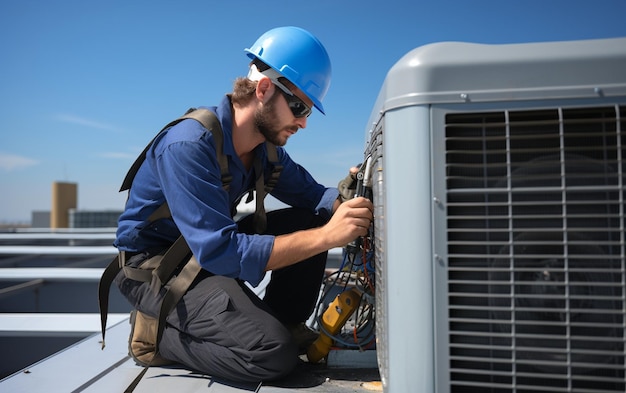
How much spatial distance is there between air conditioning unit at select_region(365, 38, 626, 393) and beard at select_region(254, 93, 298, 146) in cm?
72

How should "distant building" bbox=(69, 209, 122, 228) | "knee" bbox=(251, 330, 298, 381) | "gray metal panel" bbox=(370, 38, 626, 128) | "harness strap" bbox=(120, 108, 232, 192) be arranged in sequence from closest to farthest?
"gray metal panel" bbox=(370, 38, 626, 128) → "knee" bbox=(251, 330, 298, 381) → "harness strap" bbox=(120, 108, 232, 192) → "distant building" bbox=(69, 209, 122, 228)

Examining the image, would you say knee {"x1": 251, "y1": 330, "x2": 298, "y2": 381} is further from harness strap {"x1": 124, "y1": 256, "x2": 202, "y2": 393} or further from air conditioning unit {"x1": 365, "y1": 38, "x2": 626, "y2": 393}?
air conditioning unit {"x1": 365, "y1": 38, "x2": 626, "y2": 393}

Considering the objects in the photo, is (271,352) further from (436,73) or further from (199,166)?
(436,73)

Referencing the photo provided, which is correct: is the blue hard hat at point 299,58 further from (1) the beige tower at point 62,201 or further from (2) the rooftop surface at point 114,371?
(1) the beige tower at point 62,201

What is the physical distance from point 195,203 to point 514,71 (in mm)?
922

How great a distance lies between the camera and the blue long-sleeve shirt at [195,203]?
4.36 feet

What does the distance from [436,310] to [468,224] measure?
0.62ft

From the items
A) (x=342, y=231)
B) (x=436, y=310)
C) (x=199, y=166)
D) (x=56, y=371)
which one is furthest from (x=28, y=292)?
(x=436, y=310)

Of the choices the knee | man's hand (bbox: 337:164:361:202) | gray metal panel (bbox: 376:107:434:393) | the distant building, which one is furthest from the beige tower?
gray metal panel (bbox: 376:107:434:393)

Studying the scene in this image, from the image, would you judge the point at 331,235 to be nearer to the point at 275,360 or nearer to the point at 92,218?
the point at 275,360

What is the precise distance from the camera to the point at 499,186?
91 cm

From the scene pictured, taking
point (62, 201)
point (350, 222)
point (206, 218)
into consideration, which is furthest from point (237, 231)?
point (62, 201)

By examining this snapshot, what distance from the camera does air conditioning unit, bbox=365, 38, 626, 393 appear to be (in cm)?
88

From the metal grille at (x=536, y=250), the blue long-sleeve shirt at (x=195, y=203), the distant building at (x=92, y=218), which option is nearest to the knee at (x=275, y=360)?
the blue long-sleeve shirt at (x=195, y=203)
